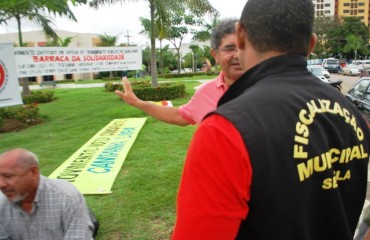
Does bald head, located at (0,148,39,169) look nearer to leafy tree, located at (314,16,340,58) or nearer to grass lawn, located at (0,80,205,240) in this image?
grass lawn, located at (0,80,205,240)

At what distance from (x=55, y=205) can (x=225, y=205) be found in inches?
68.7

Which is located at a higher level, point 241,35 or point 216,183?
point 241,35

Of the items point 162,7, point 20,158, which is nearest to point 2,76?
point 20,158

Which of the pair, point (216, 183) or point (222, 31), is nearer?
point (216, 183)

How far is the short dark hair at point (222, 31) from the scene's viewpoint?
2137 millimetres

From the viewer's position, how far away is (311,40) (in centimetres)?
115

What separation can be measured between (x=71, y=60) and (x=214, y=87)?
25.7 feet

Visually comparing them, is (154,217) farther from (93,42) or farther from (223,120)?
(93,42)

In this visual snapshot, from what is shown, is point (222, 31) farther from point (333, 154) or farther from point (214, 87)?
point (333, 154)

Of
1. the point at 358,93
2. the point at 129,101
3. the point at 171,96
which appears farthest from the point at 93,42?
the point at 129,101

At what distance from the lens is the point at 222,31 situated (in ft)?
7.14

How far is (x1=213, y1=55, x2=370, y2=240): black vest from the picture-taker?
911 millimetres

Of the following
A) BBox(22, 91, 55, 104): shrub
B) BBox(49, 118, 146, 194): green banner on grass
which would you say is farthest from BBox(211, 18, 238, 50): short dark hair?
BBox(22, 91, 55, 104): shrub

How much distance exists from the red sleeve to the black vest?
0.10ft
